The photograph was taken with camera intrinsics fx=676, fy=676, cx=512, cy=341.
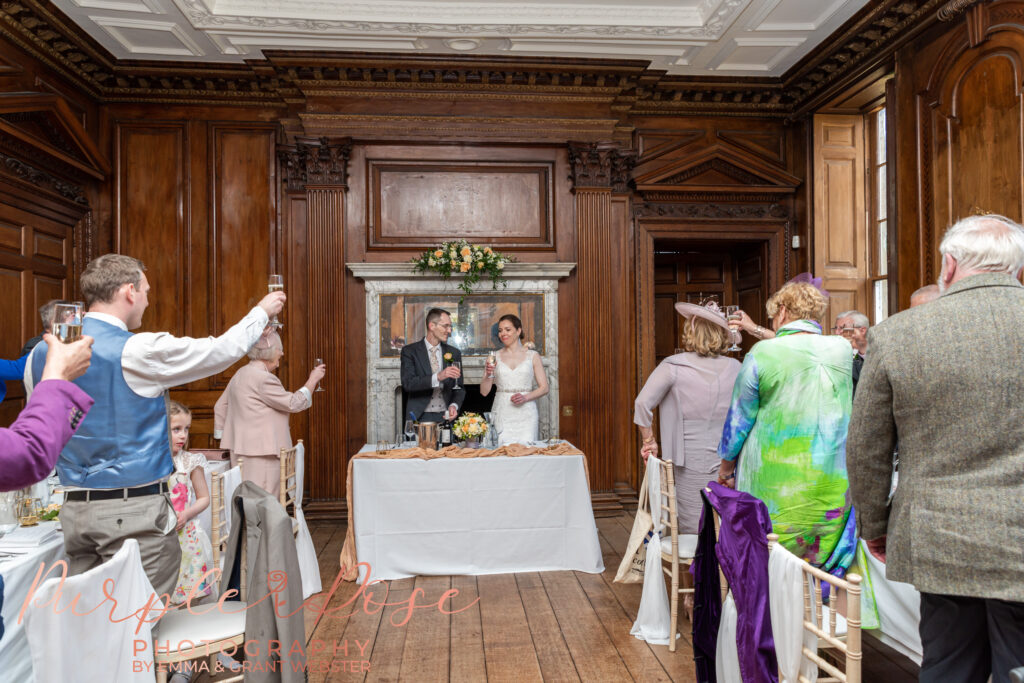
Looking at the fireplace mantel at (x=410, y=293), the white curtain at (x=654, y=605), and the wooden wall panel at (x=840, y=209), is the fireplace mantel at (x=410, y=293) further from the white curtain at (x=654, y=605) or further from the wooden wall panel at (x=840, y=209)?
the white curtain at (x=654, y=605)

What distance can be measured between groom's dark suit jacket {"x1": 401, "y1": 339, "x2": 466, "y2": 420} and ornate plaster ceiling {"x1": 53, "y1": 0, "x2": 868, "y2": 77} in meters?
2.69

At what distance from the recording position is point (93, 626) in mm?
1877

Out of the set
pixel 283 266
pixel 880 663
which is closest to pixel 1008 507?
pixel 880 663

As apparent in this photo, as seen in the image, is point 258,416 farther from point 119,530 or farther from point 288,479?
point 119,530

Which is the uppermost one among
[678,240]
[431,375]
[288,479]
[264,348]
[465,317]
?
[678,240]

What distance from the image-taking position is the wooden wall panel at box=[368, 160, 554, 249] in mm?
6594

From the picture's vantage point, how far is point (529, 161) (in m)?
6.70

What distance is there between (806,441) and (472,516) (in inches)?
99.5

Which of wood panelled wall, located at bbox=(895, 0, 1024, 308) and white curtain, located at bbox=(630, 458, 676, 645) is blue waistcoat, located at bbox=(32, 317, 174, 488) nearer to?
Answer: white curtain, located at bbox=(630, 458, 676, 645)

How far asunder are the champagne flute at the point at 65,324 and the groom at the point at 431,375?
3.84 m

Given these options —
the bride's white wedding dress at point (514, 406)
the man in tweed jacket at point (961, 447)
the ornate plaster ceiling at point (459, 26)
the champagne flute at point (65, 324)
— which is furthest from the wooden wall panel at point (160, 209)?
the man in tweed jacket at point (961, 447)

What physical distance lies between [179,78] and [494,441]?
465 cm

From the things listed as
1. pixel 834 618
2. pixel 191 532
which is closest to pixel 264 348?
pixel 191 532

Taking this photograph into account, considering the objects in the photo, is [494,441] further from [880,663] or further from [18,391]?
[18,391]
